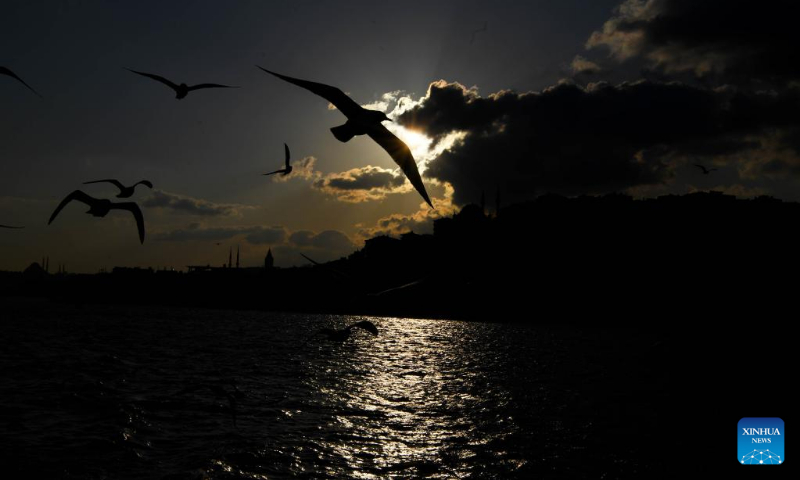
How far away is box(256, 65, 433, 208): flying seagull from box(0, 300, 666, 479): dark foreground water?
11.5 metres

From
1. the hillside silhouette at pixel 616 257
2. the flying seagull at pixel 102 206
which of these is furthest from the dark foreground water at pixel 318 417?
the hillside silhouette at pixel 616 257

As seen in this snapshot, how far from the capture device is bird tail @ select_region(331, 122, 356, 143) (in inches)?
103

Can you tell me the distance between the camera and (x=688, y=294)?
126m

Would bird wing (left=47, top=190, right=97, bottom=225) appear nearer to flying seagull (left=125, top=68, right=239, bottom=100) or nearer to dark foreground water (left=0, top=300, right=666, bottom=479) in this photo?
flying seagull (left=125, top=68, right=239, bottom=100)

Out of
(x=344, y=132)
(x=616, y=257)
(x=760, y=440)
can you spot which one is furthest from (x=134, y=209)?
(x=616, y=257)

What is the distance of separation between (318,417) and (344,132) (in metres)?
24.3

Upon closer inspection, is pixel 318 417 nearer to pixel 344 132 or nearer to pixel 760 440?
pixel 760 440

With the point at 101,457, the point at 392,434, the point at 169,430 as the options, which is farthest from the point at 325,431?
the point at 101,457

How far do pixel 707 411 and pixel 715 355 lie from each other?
122 ft

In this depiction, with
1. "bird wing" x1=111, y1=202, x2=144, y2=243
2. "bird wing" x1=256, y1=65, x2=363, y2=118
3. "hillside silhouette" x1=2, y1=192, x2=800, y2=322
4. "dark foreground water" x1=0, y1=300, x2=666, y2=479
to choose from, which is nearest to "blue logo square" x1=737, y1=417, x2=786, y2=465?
"dark foreground water" x1=0, y1=300, x2=666, y2=479

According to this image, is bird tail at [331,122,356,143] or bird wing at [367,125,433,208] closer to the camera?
bird wing at [367,125,433,208]

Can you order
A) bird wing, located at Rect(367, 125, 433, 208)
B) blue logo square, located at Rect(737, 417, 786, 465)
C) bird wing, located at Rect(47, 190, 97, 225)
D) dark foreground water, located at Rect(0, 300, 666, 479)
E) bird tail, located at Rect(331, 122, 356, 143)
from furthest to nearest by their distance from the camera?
dark foreground water, located at Rect(0, 300, 666, 479), blue logo square, located at Rect(737, 417, 786, 465), bird wing, located at Rect(47, 190, 97, 225), bird tail, located at Rect(331, 122, 356, 143), bird wing, located at Rect(367, 125, 433, 208)

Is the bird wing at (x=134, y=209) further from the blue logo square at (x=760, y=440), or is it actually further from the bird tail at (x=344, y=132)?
the blue logo square at (x=760, y=440)

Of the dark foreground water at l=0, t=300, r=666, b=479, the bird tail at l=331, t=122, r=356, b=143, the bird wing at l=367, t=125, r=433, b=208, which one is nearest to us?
the bird wing at l=367, t=125, r=433, b=208
